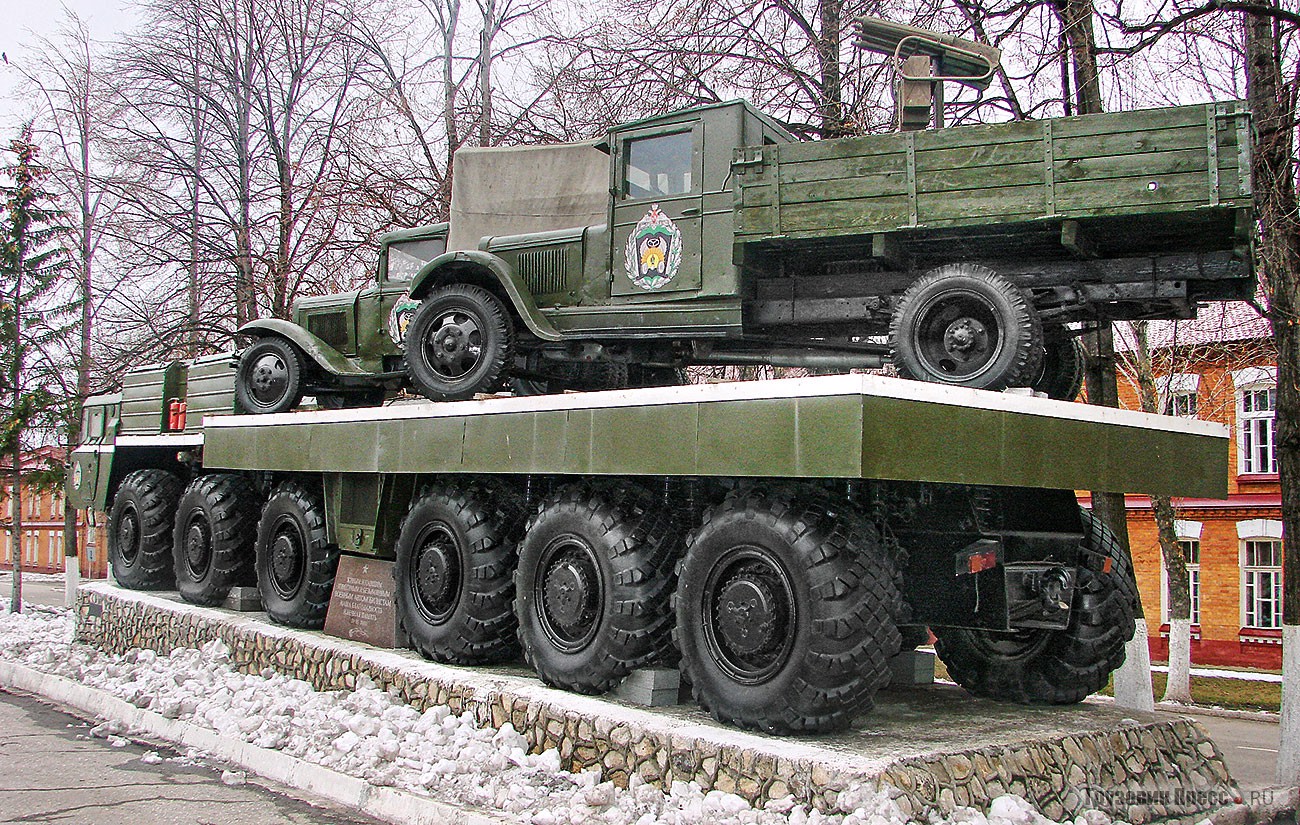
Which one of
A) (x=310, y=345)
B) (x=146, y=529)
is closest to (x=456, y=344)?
(x=310, y=345)

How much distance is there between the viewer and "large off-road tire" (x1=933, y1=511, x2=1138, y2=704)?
7770 mm

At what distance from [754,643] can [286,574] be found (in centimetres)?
575

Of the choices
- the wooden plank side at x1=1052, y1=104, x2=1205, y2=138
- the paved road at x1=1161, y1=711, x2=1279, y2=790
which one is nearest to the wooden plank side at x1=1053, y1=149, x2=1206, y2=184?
the wooden plank side at x1=1052, y1=104, x2=1205, y2=138

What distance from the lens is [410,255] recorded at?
37.6 feet

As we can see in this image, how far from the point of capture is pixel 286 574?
35.4 ft

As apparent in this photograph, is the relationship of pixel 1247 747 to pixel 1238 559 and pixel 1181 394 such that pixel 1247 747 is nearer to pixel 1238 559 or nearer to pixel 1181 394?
pixel 1181 394

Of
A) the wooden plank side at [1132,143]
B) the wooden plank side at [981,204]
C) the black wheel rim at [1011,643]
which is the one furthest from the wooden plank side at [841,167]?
the black wheel rim at [1011,643]

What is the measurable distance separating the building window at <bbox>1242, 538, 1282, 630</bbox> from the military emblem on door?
1951 cm

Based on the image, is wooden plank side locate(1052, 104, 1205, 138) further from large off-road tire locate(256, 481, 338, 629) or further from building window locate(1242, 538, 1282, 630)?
building window locate(1242, 538, 1282, 630)

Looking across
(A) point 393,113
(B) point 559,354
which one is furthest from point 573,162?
(A) point 393,113

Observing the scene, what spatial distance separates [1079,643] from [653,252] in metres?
3.90

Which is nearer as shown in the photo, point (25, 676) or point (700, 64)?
point (25, 676)

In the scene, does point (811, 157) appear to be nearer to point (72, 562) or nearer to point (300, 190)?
point (300, 190)

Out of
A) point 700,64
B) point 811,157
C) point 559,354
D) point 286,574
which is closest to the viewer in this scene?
point 811,157
